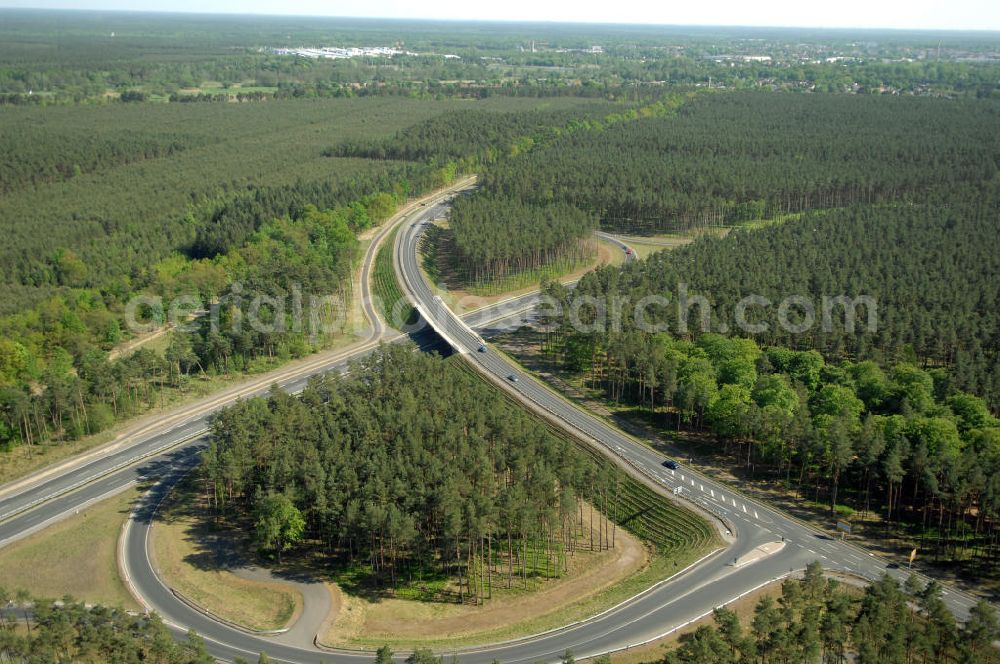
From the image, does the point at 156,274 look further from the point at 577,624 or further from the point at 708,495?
the point at 577,624

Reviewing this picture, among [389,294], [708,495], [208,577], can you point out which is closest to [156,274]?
[389,294]

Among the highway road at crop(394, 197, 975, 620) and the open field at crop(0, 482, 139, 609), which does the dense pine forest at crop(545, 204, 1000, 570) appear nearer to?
the highway road at crop(394, 197, 975, 620)

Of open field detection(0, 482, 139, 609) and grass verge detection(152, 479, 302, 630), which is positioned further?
open field detection(0, 482, 139, 609)

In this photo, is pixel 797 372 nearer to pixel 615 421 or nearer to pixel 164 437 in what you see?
pixel 615 421

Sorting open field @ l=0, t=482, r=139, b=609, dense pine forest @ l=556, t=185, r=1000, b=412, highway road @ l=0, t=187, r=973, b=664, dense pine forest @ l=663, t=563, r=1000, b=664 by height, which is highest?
dense pine forest @ l=556, t=185, r=1000, b=412

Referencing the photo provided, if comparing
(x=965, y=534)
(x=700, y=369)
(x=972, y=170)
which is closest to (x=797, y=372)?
(x=700, y=369)

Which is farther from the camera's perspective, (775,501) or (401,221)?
(401,221)

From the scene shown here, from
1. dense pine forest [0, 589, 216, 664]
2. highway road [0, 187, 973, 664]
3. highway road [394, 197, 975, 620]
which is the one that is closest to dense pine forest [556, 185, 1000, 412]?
highway road [394, 197, 975, 620]

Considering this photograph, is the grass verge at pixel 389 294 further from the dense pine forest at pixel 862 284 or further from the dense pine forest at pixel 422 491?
the dense pine forest at pixel 422 491
